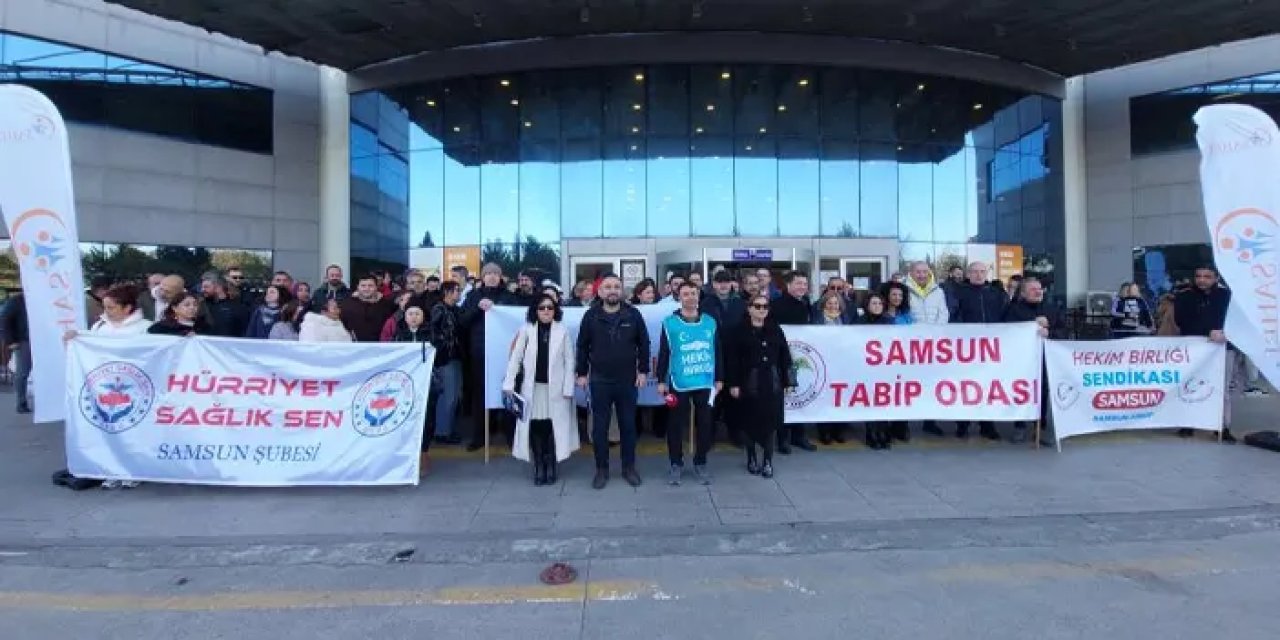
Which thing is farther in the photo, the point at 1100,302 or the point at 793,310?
the point at 1100,302

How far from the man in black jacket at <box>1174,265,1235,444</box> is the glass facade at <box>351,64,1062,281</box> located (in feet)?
30.9

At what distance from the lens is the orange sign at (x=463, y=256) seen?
675 inches

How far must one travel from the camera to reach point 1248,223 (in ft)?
22.3

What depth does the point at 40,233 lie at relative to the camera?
6148 millimetres

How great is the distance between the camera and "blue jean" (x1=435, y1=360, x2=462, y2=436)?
23.4 ft

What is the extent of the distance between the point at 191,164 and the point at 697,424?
16.8m

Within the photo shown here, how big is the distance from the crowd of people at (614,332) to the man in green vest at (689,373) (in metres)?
0.01

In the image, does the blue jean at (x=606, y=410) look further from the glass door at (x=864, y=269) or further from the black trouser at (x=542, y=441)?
the glass door at (x=864, y=269)

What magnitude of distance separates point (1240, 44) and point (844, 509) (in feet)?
68.6

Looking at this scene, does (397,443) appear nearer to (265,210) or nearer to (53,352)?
(53,352)

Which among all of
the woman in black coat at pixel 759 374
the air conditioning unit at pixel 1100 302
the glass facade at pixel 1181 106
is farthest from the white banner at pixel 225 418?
the glass facade at pixel 1181 106

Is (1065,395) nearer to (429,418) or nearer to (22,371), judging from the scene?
(429,418)

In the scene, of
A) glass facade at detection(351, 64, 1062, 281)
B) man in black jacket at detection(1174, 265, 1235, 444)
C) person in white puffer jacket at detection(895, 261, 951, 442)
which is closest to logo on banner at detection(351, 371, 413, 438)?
person in white puffer jacket at detection(895, 261, 951, 442)

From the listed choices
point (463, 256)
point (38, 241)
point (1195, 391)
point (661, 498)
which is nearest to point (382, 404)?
point (661, 498)
